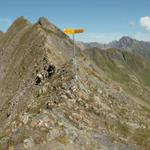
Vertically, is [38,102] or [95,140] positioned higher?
[38,102]

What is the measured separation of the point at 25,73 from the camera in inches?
2298

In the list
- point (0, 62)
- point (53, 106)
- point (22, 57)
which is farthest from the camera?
point (0, 62)

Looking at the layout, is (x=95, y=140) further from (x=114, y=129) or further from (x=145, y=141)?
(x=145, y=141)

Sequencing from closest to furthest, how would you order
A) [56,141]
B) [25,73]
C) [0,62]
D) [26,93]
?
1. [56,141]
2. [26,93]
3. [25,73]
4. [0,62]

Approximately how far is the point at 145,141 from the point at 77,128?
7812 millimetres

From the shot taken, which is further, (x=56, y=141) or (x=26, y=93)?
(x=26, y=93)

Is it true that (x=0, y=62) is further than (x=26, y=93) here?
Yes

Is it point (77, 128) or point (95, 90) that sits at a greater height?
point (95, 90)

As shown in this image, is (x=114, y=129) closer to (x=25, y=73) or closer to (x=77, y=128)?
(x=77, y=128)

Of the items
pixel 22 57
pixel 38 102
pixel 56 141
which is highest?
pixel 22 57

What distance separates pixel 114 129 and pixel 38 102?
8.37 metres

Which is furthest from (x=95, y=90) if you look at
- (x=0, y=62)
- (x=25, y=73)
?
(x=0, y=62)

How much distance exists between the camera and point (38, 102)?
103 feet

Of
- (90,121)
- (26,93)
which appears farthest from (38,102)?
(26,93)
